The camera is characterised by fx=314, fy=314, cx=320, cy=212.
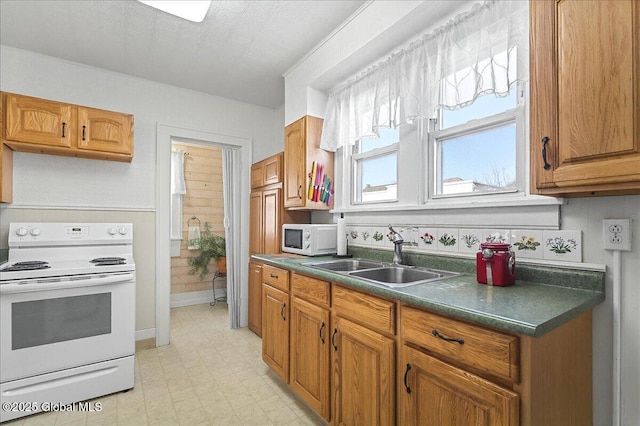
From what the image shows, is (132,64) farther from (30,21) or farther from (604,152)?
(604,152)

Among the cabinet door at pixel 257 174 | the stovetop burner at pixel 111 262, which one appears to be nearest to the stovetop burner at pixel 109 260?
the stovetop burner at pixel 111 262

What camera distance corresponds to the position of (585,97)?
1059 millimetres

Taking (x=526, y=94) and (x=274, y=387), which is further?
(x=274, y=387)

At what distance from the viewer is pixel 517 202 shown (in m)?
1.49

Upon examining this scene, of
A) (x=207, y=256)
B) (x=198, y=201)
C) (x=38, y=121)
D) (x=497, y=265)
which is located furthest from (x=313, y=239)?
(x=198, y=201)

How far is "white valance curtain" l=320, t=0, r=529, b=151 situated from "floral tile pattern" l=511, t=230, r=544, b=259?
0.67 meters

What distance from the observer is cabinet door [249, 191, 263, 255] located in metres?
3.36

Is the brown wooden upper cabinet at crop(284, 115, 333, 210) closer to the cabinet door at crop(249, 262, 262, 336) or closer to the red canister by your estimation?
the cabinet door at crop(249, 262, 262, 336)

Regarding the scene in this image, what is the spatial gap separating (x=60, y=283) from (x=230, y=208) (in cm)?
187

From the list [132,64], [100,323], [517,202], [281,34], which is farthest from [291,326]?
[132,64]

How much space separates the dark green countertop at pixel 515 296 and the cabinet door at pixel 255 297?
173 cm

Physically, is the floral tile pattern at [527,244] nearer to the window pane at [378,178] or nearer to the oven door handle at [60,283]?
the window pane at [378,178]

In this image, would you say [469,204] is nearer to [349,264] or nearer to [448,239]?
[448,239]

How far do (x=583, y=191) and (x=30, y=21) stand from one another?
135 inches
